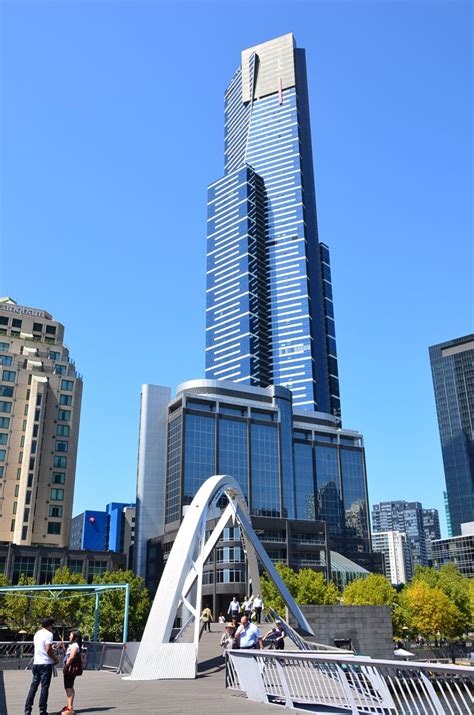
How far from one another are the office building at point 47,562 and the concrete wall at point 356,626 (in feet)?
152

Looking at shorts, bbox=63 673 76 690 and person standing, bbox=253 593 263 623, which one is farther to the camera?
person standing, bbox=253 593 263 623

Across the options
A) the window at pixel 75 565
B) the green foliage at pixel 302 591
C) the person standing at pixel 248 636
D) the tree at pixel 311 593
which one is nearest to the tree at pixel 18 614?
the window at pixel 75 565

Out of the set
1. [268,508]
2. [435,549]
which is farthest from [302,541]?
[435,549]

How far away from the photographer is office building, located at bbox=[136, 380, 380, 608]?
103125 mm

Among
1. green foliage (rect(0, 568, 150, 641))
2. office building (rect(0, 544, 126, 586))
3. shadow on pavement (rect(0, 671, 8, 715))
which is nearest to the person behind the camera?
shadow on pavement (rect(0, 671, 8, 715))

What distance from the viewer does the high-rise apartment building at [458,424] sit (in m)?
187

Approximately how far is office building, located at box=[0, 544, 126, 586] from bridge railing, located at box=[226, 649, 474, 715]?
6742cm

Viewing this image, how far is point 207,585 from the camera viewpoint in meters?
91.9

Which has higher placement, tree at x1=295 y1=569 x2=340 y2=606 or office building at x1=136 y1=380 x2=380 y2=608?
office building at x1=136 y1=380 x2=380 y2=608

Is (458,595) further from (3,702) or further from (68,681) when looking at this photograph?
(68,681)

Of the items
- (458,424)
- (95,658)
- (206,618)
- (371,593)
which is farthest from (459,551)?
(95,658)

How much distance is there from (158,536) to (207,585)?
1776 centimetres

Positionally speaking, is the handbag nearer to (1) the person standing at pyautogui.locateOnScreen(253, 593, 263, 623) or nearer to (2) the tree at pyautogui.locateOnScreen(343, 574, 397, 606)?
(1) the person standing at pyautogui.locateOnScreen(253, 593, 263, 623)

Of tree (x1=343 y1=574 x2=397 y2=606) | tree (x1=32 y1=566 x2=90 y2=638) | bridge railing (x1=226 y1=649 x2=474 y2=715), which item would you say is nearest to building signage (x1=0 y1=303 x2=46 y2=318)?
tree (x1=32 y1=566 x2=90 y2=638)
